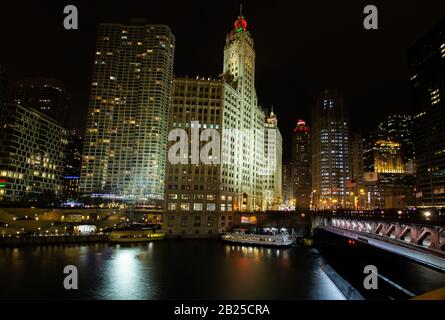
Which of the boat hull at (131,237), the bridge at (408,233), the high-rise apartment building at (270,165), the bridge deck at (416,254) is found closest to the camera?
the bridge deck at (416,254)

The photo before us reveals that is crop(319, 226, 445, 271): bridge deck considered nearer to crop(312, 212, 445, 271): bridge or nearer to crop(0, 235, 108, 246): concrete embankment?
crop(312, 212, 445, 271): bridge

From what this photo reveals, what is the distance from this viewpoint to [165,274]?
5078cm

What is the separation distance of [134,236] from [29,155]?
92.5 m

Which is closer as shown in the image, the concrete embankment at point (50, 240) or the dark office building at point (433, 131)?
the concrete embankment at point (50, 240)

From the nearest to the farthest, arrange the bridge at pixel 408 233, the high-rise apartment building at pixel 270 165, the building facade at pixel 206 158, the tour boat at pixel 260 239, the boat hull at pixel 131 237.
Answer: the bridge at pixel 408 233 < the tour boat at pixel 260 239 < the boat hull at pixel 131 237 < the building facade at pixel 206 158 < the high-rise apartment building at pixel 270 165

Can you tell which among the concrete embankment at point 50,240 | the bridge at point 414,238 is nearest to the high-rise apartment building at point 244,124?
the concrete embankment at point 50,240

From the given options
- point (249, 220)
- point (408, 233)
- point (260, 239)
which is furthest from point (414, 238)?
point (249, 220)

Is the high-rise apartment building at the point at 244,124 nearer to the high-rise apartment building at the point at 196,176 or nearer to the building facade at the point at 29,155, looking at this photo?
the high-rise apartment building at the point at 196,176

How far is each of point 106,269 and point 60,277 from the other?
842cm

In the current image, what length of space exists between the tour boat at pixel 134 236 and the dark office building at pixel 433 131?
168 m

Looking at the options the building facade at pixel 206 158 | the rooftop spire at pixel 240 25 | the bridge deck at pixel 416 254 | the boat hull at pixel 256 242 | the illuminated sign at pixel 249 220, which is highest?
the rooftop spire at pixel 240 25

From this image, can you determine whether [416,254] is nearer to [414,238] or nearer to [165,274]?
[414,238]

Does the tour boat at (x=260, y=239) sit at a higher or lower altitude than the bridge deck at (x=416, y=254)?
lower

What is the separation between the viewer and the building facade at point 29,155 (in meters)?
134
